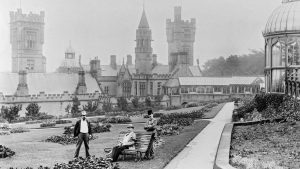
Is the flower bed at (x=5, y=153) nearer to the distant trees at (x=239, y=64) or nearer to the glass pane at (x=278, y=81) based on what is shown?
the glass pane at (x=278, y=81)

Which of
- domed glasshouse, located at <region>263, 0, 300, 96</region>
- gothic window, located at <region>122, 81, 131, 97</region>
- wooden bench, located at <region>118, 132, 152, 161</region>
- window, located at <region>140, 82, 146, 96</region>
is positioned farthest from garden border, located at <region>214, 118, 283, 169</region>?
window, located at <region>140, 82, 146, 96</region>

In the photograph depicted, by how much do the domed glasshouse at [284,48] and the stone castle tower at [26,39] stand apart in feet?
315

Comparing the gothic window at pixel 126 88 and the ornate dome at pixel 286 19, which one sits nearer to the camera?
the ornate dome at pixel 286 19

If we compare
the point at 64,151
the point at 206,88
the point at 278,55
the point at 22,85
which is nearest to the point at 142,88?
the point at 206,88

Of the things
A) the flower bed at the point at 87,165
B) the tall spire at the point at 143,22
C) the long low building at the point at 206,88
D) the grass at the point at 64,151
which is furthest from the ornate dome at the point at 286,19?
the tall spire at the point at 143,22

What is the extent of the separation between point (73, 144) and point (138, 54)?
285 feet

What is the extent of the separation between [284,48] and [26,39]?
104 metres

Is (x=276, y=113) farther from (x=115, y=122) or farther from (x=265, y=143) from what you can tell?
(x=115, y=122)

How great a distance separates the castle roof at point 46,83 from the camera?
7181cm

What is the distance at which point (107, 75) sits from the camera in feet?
350

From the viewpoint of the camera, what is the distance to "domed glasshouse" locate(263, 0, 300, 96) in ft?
92.6

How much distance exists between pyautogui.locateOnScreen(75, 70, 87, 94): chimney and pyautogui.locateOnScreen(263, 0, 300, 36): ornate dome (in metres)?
51.1

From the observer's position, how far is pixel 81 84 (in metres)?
77.3

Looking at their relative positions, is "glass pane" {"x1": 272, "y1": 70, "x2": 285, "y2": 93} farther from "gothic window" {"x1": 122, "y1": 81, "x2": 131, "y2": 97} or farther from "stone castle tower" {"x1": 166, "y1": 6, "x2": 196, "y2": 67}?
"stone castle tower" {"x1": 166, "y1": 6, "x2": 196, "y2": 67}
